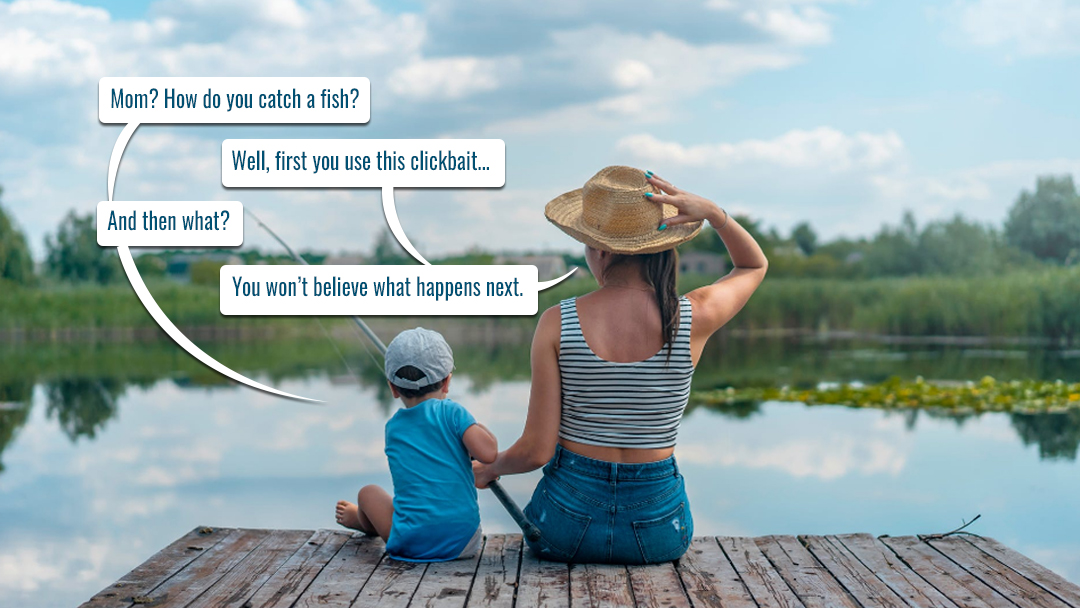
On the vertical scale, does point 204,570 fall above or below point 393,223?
below

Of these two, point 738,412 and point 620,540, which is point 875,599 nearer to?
point 620,540

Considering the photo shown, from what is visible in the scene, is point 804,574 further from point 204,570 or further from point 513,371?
point 513,371

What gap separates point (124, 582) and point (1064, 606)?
2.24 m

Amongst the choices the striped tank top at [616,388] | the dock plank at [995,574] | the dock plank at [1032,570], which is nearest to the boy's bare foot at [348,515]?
the striped tank top at [616,388]

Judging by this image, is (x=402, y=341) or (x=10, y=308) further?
(x=10, y=308)

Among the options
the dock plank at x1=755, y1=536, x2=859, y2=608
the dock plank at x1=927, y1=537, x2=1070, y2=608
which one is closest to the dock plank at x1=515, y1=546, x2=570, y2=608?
the dock plank at x1=755, y1=536, x2=859, y2=608

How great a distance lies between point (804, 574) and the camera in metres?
Result: 2.45

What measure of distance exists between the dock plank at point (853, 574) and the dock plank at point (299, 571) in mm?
1325

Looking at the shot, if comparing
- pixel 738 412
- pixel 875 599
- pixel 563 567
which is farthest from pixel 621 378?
pixel 738 412

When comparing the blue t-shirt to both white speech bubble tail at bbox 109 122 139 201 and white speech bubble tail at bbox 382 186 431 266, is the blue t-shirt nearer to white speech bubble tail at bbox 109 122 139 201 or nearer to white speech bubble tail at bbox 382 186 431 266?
white speech bubble tail at bbox 382 186 431 266

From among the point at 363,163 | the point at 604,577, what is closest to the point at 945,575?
the point at 604,577

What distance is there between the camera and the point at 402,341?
2.39 meters

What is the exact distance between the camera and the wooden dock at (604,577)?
2221mm

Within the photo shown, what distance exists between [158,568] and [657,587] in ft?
4.28
